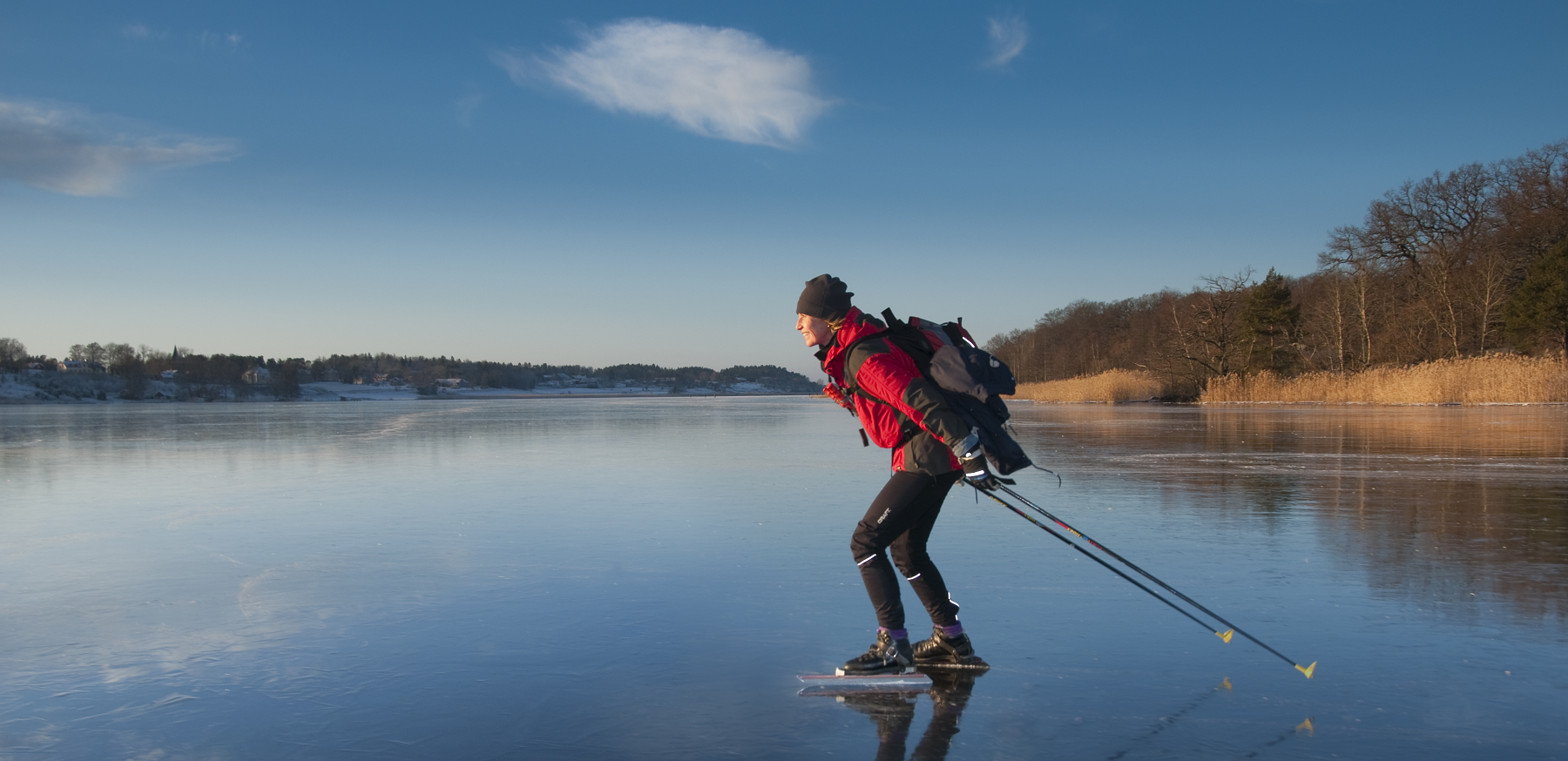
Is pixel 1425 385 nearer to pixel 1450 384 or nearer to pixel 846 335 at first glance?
pixel 1450 384

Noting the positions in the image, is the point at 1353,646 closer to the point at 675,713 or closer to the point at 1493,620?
the point at 1493,620

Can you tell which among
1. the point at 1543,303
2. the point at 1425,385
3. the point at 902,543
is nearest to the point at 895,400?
the point at 902,543

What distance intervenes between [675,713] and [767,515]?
4.16 metres

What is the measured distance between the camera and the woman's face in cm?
351

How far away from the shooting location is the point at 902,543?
3559 millimetres

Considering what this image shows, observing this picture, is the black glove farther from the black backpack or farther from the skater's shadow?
the skater's shadow

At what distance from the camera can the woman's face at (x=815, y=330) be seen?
11.5ft

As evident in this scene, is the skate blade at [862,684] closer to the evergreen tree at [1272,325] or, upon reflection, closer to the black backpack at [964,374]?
the black backpack at [964,374]

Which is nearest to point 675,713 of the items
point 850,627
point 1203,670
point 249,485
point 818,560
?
point 850,627

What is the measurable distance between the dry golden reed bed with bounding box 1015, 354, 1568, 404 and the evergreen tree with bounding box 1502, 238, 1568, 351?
25.9 ft

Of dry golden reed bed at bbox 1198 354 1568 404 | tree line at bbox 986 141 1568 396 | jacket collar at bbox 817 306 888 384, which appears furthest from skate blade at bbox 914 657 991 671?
tree line at bbox 986 141 1568 396

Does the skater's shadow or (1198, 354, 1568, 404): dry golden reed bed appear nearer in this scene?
A: the skater's shadow

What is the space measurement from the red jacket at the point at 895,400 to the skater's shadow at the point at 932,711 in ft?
2.45

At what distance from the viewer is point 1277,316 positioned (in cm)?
4172
